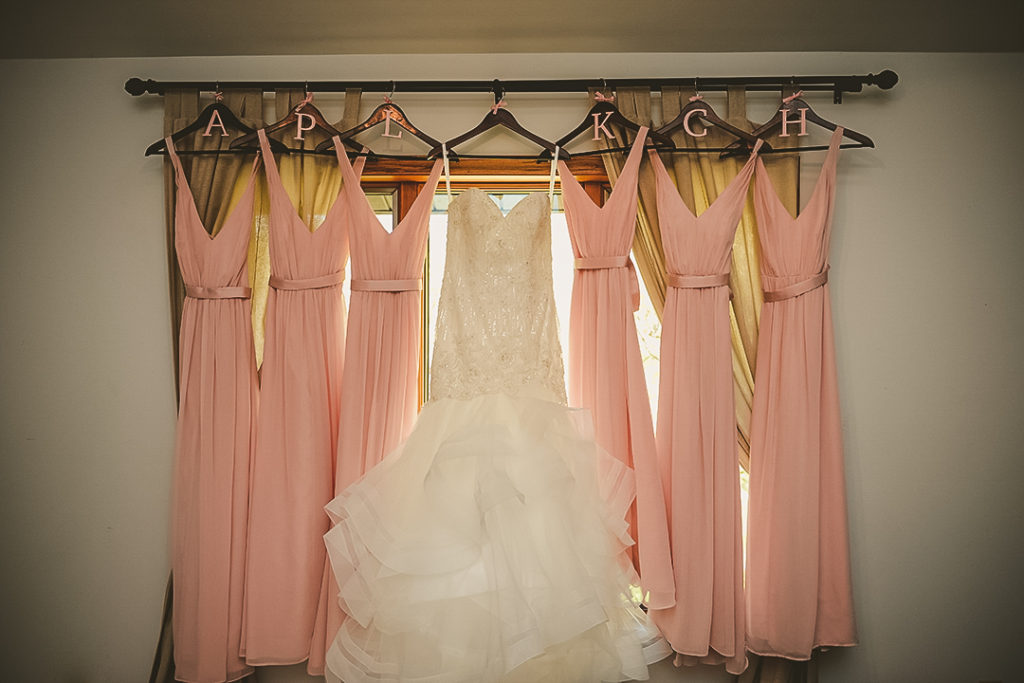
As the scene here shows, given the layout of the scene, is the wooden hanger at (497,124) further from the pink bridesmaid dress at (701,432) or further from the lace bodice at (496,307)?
the pink bridesmaid dress at (701,432)

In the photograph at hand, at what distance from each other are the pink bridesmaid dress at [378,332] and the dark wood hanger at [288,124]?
157mm

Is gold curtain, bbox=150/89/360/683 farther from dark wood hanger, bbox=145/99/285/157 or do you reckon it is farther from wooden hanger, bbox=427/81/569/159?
wooden hanger, bbox=427/81/569/159

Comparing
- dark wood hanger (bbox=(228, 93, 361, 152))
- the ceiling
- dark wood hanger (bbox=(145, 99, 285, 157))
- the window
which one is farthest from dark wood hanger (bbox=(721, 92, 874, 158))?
dark wood hanger (bbox=(145, 99, 285, 157))

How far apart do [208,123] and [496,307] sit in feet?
4.09

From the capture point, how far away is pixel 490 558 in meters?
1.73

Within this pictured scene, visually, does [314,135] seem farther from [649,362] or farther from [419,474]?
[649,362]

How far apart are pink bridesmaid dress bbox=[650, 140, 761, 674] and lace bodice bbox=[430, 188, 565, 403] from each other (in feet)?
1.35

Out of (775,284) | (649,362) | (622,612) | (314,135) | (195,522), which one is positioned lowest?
(622,612)

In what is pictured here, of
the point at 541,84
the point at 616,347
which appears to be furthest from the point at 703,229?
the point at 541,84

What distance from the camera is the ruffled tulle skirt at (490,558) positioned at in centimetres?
168

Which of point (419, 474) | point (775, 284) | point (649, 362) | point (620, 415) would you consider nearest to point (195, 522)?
point (419, 474)

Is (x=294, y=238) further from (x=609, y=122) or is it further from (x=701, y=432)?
(x=701, y=432)

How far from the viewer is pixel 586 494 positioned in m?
1.88

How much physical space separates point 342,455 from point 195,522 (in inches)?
22.0
